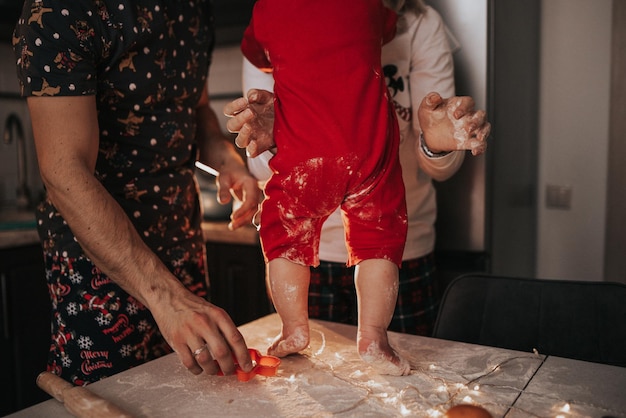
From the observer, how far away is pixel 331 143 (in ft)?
2.93

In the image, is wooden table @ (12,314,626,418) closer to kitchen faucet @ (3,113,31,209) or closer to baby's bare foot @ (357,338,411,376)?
baby's bare foot @ (357,338,411,376)

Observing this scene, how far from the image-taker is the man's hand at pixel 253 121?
0.87 m

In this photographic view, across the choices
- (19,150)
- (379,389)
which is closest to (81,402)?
(379,389)

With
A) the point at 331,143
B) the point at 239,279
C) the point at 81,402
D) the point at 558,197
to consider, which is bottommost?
the point at 239,279

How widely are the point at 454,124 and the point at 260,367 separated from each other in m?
0.48

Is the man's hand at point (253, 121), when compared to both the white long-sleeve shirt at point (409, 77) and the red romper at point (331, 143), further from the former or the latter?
the white long-sleeve shirt at point (409, 77)

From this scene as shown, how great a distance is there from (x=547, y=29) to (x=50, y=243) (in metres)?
1.76

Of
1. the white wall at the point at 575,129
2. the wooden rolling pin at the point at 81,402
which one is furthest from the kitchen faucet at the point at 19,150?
the white wall at the point at 575,129

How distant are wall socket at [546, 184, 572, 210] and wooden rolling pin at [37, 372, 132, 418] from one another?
1758mm

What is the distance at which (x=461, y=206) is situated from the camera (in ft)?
5.69

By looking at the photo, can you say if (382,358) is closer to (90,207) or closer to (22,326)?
(90,207)

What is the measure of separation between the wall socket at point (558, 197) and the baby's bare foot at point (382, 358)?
4.66 ft

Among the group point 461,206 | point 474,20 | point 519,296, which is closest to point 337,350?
point 519,296

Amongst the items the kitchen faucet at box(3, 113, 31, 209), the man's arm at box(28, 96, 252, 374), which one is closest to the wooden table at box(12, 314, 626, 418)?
the man's arm at box(28, 96, 252, 374)
